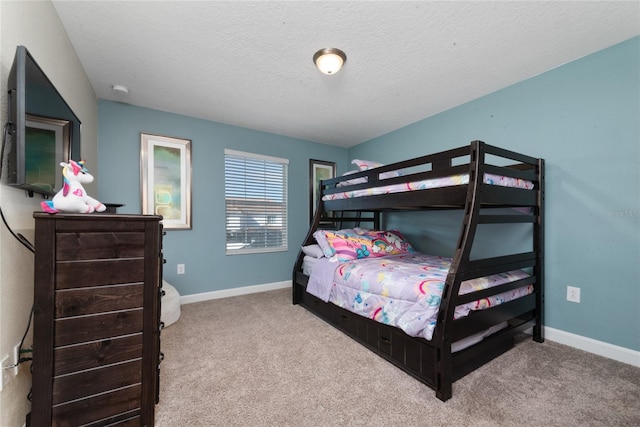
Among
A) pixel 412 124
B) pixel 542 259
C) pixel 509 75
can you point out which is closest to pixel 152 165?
pixel 412 124

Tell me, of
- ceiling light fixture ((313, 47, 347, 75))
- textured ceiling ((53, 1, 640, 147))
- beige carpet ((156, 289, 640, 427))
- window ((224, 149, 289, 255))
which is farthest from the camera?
window ((224, 149, 289, 255))

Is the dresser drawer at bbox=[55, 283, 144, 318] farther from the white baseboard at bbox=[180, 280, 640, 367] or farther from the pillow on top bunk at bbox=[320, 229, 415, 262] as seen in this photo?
the white baseboard at bbox=[180, 280, 640, 367]

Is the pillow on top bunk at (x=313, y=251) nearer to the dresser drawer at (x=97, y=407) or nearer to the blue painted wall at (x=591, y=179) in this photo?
the dresser drawer at (x=97, y=407)

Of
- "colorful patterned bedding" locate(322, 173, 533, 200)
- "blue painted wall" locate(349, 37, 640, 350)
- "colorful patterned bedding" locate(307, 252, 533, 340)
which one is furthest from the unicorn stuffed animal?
"blue painted wall" locate(349, 37, 640, 350)

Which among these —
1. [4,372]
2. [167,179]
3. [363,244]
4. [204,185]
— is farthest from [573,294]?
[167,179]

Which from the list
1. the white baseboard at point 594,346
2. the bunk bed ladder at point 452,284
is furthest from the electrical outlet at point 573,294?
the bunk bed ladder at point 452,284

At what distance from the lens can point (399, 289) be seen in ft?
5.60

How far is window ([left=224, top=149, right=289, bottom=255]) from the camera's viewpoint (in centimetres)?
329

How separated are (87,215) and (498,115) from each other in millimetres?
3108

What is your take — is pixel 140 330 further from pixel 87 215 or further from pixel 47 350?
pixel 87 215

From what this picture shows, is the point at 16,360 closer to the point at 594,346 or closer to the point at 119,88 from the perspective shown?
the point at 119,88

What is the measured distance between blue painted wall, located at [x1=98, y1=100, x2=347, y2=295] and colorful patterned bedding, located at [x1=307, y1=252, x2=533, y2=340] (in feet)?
4.18

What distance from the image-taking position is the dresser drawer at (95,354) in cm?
100

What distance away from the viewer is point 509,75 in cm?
217
